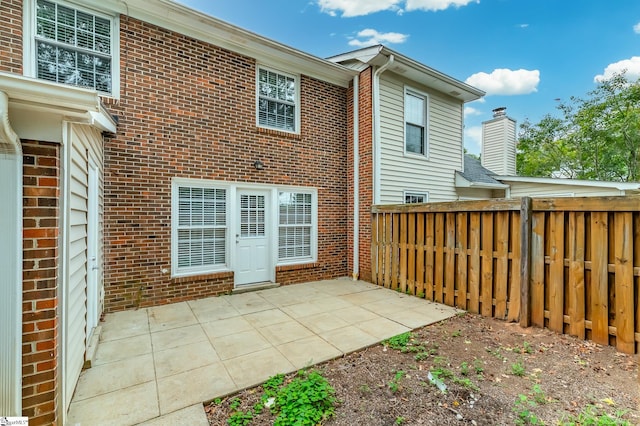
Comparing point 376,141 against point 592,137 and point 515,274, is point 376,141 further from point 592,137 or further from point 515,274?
point 592,137

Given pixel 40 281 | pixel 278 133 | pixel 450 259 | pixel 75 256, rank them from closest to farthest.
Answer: pixel 40 281 → pixel 75 256 → pixel 450 259 → pixel 278 133

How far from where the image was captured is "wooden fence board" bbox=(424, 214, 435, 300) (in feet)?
17.5

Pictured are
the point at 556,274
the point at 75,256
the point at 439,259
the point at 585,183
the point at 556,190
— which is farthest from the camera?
the point at 556,190

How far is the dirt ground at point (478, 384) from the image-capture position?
7.35 ft

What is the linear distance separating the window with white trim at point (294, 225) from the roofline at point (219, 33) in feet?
9.43

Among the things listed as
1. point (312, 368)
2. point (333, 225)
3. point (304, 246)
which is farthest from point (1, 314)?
point (333, 225)

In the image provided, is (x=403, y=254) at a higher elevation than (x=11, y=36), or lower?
lower

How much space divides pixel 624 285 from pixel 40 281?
5.52m

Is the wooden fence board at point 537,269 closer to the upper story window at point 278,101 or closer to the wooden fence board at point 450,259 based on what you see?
the wooden fence board at point 450,259

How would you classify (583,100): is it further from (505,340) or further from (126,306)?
(126,306)

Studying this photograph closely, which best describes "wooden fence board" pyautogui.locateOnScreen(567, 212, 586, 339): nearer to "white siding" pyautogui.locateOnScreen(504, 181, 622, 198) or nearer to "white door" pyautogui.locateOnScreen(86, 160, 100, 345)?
"white door" pyautogui.locateOnScreen(86, 160, 100, 345)

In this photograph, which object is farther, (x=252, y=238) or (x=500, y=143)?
(x=500, y=143)

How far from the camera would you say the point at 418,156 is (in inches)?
303

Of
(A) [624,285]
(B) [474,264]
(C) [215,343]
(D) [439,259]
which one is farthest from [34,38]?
(A) [624,285]
